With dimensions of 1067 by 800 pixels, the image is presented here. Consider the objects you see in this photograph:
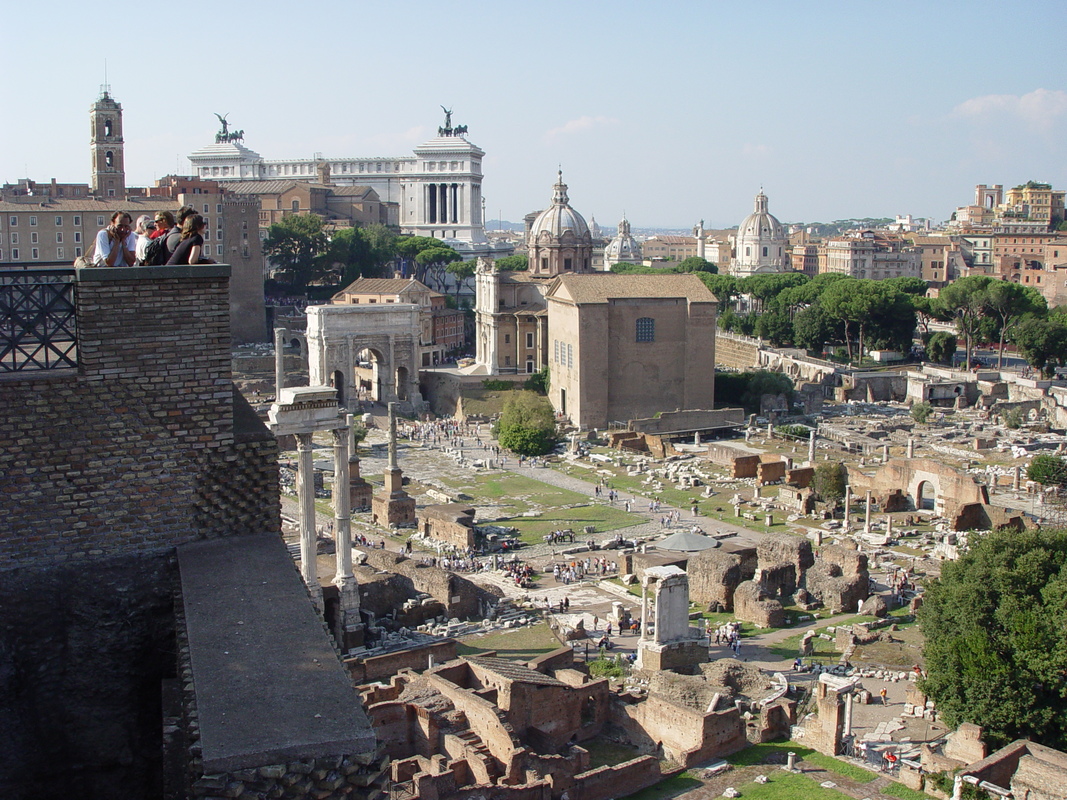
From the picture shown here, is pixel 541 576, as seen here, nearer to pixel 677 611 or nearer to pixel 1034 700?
pixel 677 611

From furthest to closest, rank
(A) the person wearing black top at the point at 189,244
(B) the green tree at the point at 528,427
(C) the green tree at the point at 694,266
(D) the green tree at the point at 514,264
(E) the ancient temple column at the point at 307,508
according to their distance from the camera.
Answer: (C) the green tree at the point at 694,266, (D) the green tree at the point at 514,264, (B) the green tree at the point at 528,427, (E) the ancient temple column at the point at 307,508, (A) the person wearing black top at the point at 189,244

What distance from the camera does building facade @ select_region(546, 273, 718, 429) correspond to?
44.0 meters

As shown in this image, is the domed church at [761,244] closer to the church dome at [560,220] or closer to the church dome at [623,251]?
the church dome at [623,251]

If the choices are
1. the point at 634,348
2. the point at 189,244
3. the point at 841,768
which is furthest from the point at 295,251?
the point at 189,244

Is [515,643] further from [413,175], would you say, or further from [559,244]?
[413,175]

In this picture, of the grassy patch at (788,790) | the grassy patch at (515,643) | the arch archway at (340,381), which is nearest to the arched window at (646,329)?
the arch archway at (340,381)

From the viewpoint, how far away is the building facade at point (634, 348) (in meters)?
44.0

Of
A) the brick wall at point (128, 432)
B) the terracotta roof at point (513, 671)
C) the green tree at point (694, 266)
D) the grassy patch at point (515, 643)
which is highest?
the green tree at point (694, 266)

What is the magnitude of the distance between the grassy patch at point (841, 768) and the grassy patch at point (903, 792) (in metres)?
0.27

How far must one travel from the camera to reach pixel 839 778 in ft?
46.6

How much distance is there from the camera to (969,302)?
55000 millimetres

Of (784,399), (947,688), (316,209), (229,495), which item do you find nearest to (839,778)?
(947,688)

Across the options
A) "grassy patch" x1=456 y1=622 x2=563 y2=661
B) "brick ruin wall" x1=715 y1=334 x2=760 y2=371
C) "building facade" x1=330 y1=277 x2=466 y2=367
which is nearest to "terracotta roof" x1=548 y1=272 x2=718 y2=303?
"building facade" x1=330 y1=277 x2=466 y2=367

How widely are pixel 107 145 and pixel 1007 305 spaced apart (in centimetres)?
4637
